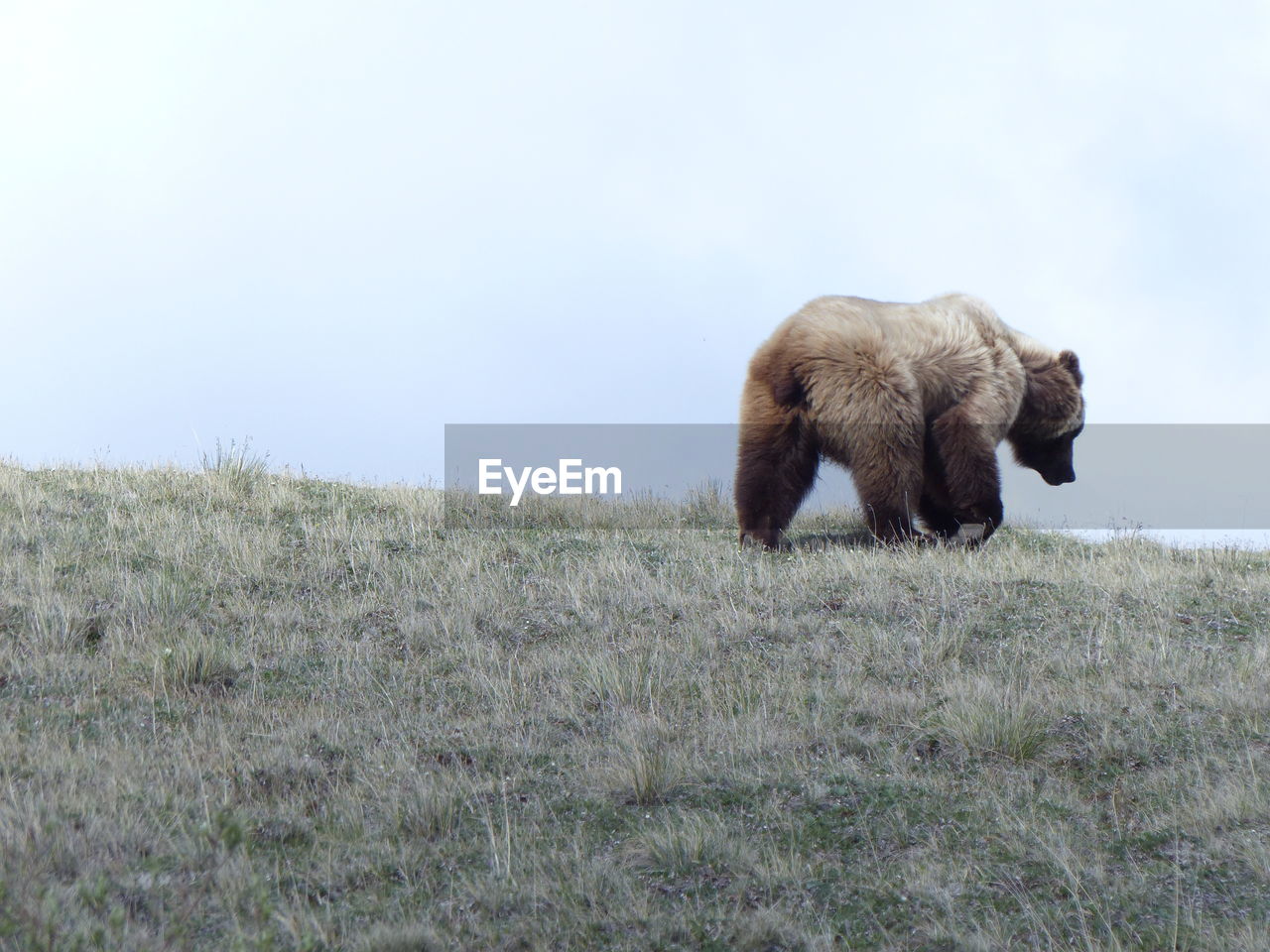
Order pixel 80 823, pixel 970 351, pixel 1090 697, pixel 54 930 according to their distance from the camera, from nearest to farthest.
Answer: pixel 54 930
pixel 80 823
pixel 1090 697
pixel 970 351

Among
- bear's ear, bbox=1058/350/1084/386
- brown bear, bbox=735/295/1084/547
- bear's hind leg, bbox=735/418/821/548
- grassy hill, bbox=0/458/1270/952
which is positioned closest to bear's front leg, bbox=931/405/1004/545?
brown bear, bbox=735/295/1084/547

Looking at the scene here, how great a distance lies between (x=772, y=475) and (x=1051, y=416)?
12.6 feet

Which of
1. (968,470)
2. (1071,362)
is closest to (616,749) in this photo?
(968,470)

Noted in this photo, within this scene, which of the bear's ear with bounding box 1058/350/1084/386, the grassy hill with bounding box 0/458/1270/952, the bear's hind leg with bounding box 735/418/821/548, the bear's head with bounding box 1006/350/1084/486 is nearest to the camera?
the grassy hill with bounding box 0/458/1270/952

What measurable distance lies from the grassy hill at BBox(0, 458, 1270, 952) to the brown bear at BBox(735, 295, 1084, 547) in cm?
79

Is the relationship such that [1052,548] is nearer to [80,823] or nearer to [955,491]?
[955,491]

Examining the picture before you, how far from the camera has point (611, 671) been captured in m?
6.05

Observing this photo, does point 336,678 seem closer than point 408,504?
Yes

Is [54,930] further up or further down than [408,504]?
further down

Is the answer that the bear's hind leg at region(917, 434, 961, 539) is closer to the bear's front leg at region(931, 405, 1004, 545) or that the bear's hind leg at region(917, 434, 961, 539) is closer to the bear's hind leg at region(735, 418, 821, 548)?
the bear's front leg at region(931, 405, 1004, 545)

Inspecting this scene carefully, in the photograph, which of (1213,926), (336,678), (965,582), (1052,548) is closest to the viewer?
(1213,926)

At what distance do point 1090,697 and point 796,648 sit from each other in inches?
66.5

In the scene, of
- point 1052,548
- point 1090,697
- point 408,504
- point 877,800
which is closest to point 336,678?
point 877,800

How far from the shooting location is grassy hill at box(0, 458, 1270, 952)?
367 centimetres
